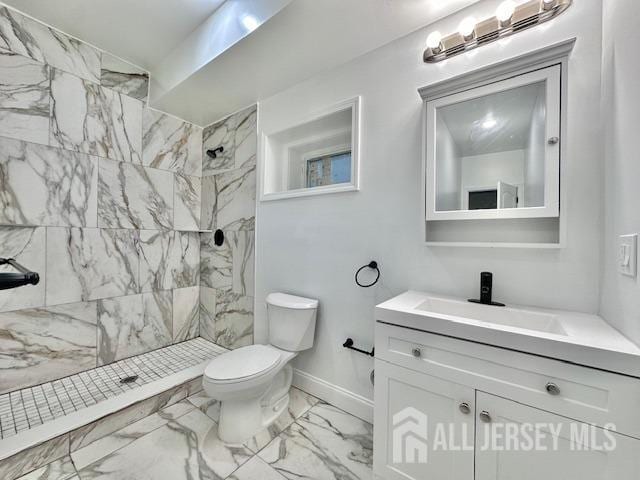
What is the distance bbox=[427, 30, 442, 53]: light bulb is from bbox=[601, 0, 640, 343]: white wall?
627 millimetres

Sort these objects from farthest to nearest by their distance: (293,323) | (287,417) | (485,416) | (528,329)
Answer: (293,323) < (287,417) < (528,329) < (485,416)

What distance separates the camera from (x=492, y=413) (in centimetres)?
93

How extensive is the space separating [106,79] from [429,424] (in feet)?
10.3

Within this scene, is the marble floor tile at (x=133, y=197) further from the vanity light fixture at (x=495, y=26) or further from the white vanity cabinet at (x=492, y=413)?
the vanity light fixture at (x=495, y=26)

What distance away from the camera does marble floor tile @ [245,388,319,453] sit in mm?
1462

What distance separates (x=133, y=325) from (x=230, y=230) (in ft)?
3.79

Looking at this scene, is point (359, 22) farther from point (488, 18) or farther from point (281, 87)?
point (281, 87)

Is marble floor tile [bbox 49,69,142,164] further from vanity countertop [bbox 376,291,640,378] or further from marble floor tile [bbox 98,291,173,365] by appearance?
vanity countertop [bbox 376,291,640,378]

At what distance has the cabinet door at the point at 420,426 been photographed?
3.22 feet

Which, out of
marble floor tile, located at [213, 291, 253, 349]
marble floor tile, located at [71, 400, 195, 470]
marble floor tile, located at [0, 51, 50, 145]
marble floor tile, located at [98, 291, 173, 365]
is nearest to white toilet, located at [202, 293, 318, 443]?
marble floor tile, located at [71, 400, 195, 470]

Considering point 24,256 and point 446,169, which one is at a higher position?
point 446,169

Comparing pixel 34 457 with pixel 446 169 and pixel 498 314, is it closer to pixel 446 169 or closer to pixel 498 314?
pixel 498 314

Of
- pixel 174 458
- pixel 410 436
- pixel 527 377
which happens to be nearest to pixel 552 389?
pixel 527 377

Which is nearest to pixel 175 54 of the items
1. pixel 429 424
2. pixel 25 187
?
pixel 25 187
